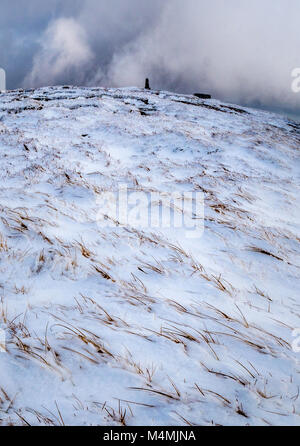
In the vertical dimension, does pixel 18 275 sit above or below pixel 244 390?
above

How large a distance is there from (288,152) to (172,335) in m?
8.75

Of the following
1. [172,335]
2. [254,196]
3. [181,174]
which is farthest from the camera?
[181,174]

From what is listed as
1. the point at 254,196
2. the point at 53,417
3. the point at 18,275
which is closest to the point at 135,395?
the point at 53,417

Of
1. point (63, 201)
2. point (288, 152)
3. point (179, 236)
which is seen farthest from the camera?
point (288, 152)

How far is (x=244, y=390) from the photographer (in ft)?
4.06

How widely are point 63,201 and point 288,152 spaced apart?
26.3ft

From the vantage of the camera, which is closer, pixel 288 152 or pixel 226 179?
pixel 226 179

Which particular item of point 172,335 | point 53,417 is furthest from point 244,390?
point 53,417

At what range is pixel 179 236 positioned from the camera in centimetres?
276

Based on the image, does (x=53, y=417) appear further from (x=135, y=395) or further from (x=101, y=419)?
(x=135, y=395)
